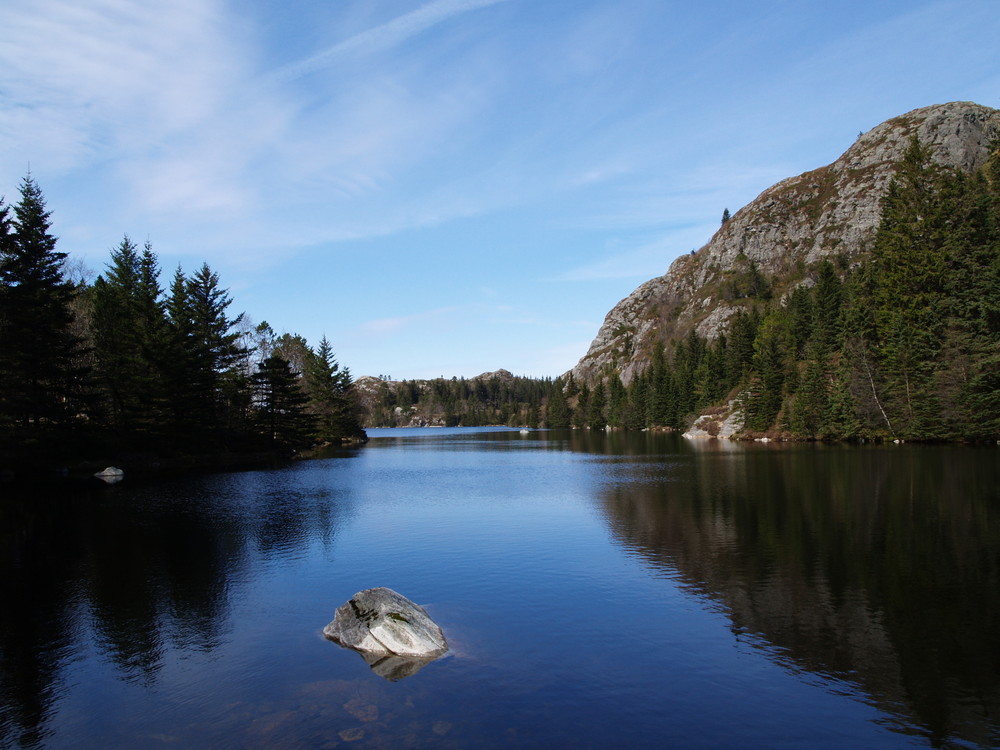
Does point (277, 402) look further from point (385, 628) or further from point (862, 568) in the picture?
point (862, 568)

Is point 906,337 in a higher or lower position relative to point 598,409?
higher

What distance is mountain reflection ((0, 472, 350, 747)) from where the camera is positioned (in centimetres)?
1366

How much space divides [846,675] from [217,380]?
72.1 meters

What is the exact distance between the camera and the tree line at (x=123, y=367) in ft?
144

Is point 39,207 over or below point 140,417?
over

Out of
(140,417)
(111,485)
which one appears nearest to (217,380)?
(140,417)

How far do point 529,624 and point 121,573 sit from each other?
15.5 meters

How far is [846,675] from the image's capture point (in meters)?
12.4

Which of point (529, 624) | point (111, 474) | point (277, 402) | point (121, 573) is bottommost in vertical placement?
point (529, 624)

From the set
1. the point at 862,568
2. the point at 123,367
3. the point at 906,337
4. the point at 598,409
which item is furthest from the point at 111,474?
the point at 598,409

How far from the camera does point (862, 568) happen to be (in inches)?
782

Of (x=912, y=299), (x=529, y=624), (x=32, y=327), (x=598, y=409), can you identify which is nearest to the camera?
(x=529, y=624)

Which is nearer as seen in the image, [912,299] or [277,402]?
[912,299]

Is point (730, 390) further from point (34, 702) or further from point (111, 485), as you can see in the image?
point (34, 702)
